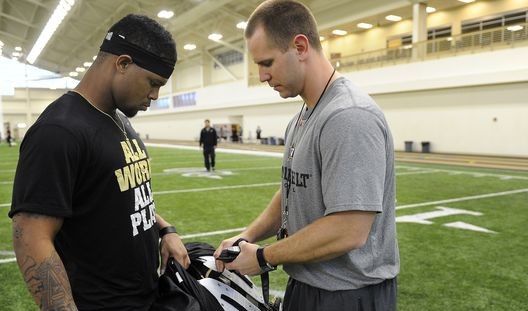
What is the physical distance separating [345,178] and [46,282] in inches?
42.5

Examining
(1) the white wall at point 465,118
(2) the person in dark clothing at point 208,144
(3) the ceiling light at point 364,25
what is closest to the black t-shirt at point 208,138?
(2) the person in dark clothing at point 208,144

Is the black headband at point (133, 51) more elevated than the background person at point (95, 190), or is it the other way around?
the black headband at point (133, 51)

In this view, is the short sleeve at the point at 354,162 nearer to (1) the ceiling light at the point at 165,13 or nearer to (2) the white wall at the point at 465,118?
(2) the white wall at the point at 465,118

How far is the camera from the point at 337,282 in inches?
63.2

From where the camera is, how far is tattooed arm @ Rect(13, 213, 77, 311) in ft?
4.62

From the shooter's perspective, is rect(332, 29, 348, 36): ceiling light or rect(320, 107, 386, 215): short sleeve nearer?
rect(320, 107, 386, 215): short sleeve

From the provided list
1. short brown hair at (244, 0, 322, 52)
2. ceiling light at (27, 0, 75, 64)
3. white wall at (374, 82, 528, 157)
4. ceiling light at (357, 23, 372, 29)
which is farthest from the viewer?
ceiling light at (357, 23, 372, 29)

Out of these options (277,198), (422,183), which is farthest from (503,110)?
(277,198)

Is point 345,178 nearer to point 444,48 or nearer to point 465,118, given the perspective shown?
point 465,118

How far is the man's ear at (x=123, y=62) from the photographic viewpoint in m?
1.68

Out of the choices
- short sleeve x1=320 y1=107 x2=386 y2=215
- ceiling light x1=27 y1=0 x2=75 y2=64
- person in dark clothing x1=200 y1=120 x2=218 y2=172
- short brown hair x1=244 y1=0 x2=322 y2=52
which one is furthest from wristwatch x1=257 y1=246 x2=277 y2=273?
ceiling light x1=27 y1=0 x2=75 y2=64

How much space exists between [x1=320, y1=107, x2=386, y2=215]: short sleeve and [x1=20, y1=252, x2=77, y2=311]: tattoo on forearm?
3.14 ft

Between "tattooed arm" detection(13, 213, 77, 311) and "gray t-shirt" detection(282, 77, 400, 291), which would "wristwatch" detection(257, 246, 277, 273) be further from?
"tattooed arm" detection(13, 213, 77, 311)

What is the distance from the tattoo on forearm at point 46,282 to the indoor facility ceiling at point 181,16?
75.5 feet
